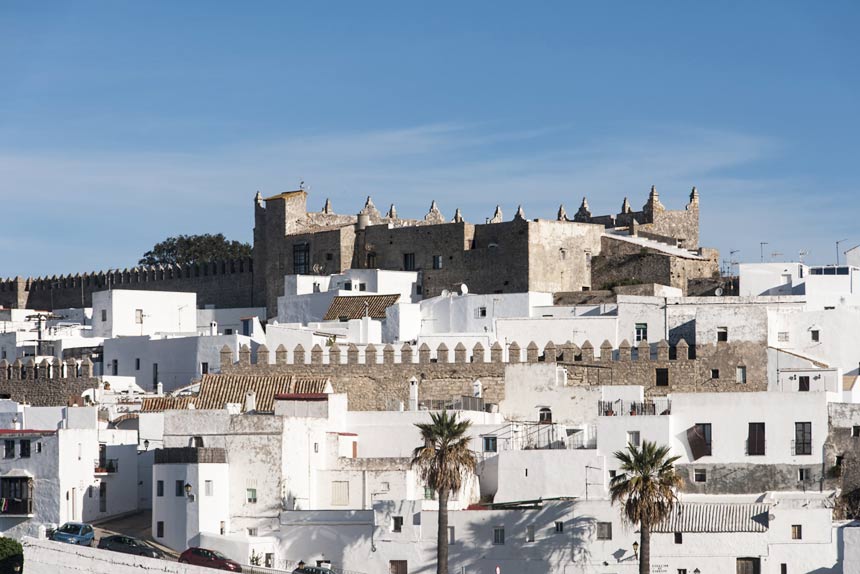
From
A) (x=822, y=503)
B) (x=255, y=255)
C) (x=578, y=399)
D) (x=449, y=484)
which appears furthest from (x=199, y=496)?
(x=255, y=255)

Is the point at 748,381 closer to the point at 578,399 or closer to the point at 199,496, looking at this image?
the point at 578,399

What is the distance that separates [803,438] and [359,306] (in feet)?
64.0

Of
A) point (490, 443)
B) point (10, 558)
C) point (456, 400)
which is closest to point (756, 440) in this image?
point (490, 443)

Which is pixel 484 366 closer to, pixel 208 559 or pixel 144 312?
pixel 208 559

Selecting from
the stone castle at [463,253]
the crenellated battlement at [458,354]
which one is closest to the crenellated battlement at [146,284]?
the stone castle at [463,253]

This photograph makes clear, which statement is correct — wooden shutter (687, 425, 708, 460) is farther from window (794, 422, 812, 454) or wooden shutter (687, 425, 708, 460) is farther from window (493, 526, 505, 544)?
window (493, 526, 505, 544)

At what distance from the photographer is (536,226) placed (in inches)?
2562

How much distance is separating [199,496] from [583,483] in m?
9.55

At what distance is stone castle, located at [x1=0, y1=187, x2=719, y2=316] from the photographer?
215 feet

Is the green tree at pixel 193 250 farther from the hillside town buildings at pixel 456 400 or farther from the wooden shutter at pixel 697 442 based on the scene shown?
the wooden shutter at pixel 697 442

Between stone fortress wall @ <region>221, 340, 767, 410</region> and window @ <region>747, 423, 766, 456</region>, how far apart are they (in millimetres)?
5567

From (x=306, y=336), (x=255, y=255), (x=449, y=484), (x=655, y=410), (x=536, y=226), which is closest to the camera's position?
(x=449, y=484)

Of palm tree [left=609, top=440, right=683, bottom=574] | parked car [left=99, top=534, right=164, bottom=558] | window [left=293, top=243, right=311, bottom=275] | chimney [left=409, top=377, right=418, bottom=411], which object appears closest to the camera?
palm tree [left=609, top=440, right=683, bottom=574]

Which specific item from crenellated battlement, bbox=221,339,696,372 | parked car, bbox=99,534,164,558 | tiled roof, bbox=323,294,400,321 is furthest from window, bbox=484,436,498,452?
tiled roof, bbox=323,294,400,321
